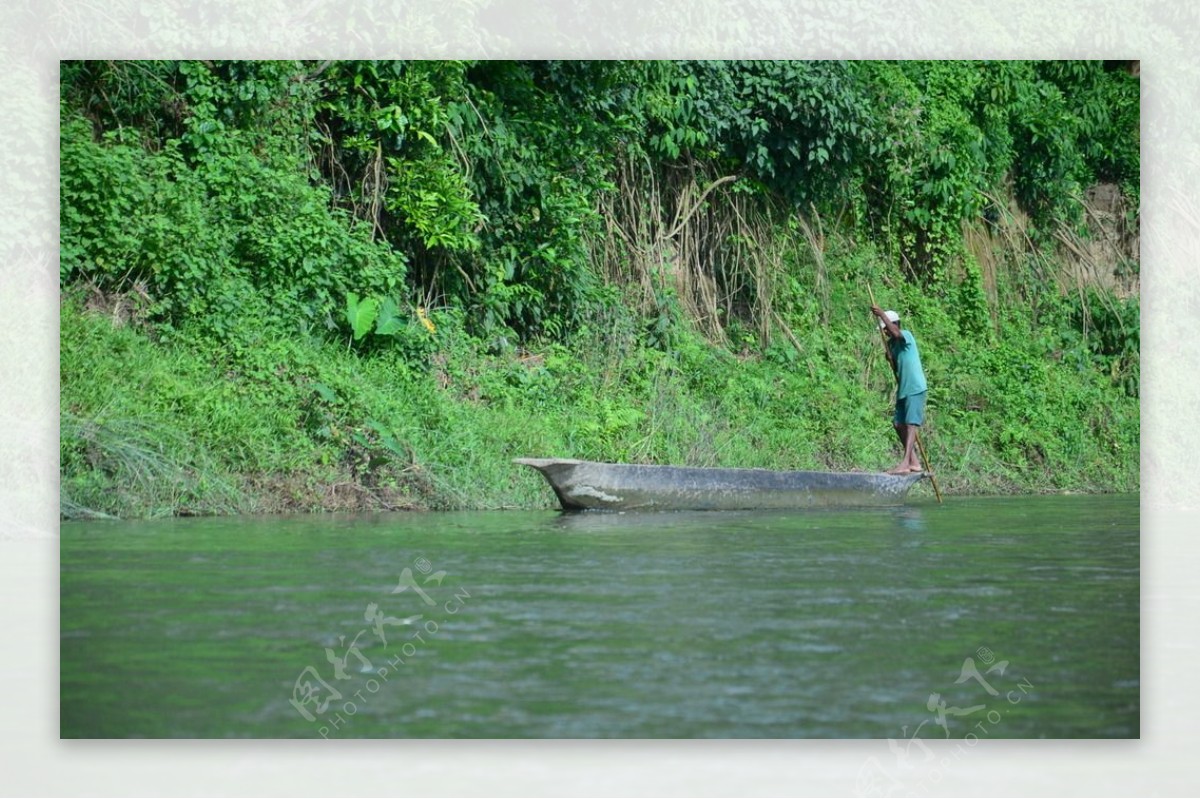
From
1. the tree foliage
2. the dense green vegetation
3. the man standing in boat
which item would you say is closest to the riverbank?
the dense green vegetation

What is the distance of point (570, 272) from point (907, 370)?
11.0ft

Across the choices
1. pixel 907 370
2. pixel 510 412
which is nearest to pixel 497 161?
pixel 510 412

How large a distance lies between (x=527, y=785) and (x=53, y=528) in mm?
5504

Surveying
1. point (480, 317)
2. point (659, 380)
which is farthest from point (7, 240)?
point (659, 380)

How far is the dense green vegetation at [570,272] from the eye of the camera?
1177 cm

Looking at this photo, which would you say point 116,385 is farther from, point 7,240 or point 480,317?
point 480,317

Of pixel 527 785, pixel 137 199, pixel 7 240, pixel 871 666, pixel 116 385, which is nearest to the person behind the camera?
pixel 527 785

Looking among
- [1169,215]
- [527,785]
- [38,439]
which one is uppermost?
[1169,215]

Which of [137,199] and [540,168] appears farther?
[540,168]

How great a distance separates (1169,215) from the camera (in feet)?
48.0

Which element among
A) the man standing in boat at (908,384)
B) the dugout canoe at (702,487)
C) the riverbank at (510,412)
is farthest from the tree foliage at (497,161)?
the man standing in boat at (908,384)

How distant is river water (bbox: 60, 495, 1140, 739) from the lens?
5.33 metres

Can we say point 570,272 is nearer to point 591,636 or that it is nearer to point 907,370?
point 907,370

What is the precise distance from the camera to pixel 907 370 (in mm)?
12750
